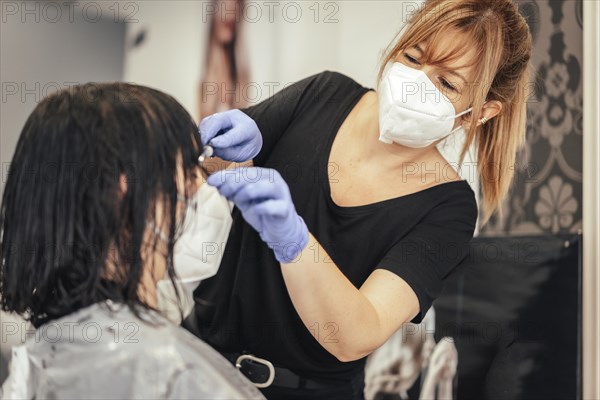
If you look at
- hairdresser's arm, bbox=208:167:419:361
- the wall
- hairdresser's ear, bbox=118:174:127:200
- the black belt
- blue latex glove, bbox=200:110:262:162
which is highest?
the wall

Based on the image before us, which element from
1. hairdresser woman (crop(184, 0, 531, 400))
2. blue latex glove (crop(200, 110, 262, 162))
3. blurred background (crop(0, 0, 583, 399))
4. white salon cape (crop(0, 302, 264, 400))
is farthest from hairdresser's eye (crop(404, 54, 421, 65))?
white salon cape (crop(0, 302, 264, 400))

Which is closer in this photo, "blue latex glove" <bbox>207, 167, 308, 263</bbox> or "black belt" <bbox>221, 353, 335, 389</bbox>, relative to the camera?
"blue latex glove" <bbox>207, 167, 308, 263</bbox>

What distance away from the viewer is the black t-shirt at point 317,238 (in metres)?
1.43

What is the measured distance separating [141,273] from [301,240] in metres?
0.25

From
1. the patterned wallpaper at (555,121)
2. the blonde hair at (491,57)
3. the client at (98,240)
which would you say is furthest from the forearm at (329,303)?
the patterned wallpaper at (555,121)

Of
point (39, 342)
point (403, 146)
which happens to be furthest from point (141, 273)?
point (403, 146)

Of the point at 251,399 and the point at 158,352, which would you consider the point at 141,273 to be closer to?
the point at 158,352

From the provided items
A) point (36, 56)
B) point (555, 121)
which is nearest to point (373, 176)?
point (555, 121)

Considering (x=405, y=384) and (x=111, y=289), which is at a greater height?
(x=111, y=289)

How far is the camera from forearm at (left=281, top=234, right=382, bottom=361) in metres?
1.11

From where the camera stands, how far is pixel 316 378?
1493 mm

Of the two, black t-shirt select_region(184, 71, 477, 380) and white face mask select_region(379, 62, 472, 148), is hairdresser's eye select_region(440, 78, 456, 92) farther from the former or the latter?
black t-shirt select_region(184, 71, 477, 380)

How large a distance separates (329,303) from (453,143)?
93 cm

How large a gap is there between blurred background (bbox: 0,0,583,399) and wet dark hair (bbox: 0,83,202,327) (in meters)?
1.11
